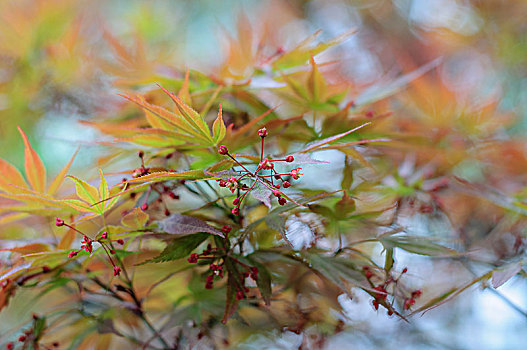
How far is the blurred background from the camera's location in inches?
32.7

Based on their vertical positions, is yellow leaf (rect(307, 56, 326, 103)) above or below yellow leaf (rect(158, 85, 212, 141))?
below

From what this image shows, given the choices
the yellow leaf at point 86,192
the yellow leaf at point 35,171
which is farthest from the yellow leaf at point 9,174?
the yellow leaf at point 86,192

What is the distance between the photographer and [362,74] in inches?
55.4

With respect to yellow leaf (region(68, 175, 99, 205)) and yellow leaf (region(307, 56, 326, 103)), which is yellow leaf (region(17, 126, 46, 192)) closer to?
yellow leaf (region(68, 175, 99, 205))

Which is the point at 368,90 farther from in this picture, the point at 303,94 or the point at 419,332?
the point at 419,332

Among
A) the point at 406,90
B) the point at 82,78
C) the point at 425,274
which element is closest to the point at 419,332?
the point at 425,274

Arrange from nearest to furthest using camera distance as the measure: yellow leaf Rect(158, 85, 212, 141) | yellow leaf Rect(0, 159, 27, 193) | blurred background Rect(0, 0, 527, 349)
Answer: yellow leaf Rect(158, 85, 212, 141) → yellow leaf Rect(0, 159, 27, 193) → blurred background Rect(0, 0, 527, 349)

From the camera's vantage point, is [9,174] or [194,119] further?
[9,174]

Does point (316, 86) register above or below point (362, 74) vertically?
above

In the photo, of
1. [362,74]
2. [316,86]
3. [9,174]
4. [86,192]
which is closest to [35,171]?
[9,174]

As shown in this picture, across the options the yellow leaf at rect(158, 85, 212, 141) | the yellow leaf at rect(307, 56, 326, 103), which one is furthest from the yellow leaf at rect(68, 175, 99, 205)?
the yellow leaf at rect(307, 56, 326, 103)

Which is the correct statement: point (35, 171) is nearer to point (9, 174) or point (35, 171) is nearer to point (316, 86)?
point (9, 174)

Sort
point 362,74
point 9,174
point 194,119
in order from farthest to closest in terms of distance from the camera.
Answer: point 362,74 < point 9,174 < point 194,119

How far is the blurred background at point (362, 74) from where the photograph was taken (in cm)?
83
